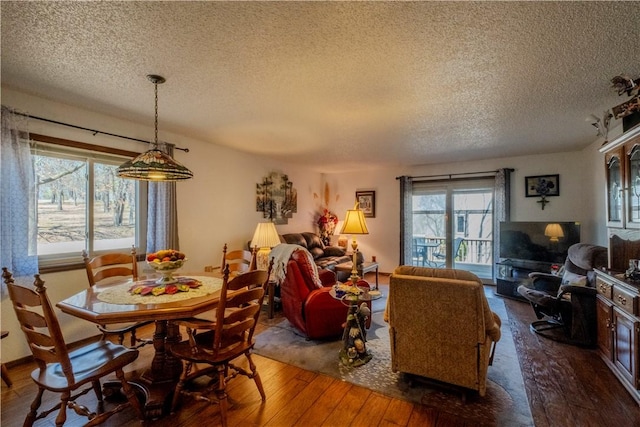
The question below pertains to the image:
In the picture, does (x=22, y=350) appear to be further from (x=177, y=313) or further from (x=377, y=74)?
(x=377, y=74)

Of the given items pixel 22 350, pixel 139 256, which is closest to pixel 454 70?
pixel 139 256

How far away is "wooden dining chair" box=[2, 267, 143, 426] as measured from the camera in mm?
1515

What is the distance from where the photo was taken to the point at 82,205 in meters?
3.16

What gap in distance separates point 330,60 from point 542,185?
499 cm

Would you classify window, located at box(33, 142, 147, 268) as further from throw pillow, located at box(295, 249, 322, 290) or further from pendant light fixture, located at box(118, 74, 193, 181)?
throw pillow, located at box(295, 249, 322, 290)

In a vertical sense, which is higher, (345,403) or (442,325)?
(442,325)

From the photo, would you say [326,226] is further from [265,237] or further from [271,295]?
[271,295]

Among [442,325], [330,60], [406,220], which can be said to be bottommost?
[442,325]

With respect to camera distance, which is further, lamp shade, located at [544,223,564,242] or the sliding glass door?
the sliding glass door

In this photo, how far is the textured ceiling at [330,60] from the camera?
1.60 metres

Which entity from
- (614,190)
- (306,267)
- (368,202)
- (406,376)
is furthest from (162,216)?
(614,190)

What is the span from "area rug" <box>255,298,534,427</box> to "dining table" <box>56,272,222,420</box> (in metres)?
0.88

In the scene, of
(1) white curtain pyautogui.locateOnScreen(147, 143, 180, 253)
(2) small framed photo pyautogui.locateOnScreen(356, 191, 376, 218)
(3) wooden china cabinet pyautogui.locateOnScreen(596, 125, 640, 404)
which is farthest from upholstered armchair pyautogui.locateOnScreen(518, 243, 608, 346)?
(1) white curtain pyautogui.locateOnScreen(147, 143, 180, 253)

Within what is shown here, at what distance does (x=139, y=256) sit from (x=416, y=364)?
10.8ft
